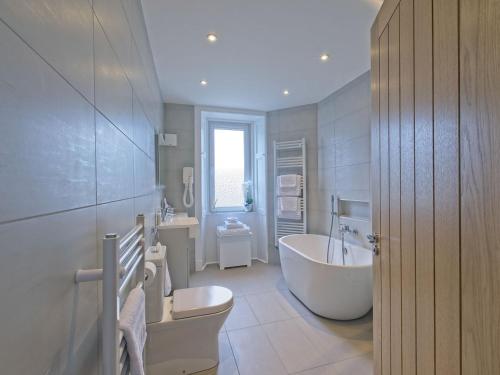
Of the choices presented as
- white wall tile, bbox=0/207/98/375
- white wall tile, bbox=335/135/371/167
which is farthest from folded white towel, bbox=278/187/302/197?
white wall tile, bbox=0/207/98/375

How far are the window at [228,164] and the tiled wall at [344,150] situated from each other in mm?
1334

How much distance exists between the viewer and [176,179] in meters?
3.59

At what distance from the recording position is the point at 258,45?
6.88ft

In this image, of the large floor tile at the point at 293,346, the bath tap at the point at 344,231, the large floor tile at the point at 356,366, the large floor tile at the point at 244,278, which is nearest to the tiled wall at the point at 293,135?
the large floor tile at the point at 244,278

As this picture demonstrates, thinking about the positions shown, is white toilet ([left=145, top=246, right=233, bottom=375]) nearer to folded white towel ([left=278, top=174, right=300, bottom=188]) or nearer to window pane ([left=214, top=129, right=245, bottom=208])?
folded white towel ([left=278, top=174, right=300, bottom=188])

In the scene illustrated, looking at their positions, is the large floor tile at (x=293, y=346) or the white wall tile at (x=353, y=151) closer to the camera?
the large floor tile at (x=293, y=346)

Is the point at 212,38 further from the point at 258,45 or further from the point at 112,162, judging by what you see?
the point at 112,162

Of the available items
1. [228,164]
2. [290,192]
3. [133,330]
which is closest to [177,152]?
[228,164]

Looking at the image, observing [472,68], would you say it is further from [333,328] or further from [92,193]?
[333,328]

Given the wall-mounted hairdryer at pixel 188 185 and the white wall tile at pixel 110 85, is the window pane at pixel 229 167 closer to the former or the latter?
the wall-mounted hairdryer at pixel 188 185

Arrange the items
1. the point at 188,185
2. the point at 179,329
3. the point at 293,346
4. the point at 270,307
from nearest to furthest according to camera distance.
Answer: the point at 179,329 → the point at 293,346 → the point at 270,307 → the point at 188,185

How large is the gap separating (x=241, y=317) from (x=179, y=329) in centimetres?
101

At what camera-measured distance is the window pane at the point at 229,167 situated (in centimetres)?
413

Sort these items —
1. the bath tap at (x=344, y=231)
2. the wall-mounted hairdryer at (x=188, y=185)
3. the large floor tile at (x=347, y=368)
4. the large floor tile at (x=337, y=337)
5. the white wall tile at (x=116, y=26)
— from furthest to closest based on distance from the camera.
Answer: the wall-mounted hairdryer at (x=188, y=185), the bath tap at (x=344, y=231), the large floor tile at (x=337, y=337), the large floor tile at (x=347, y=368), the white wall tile at (x=116, y=26)
